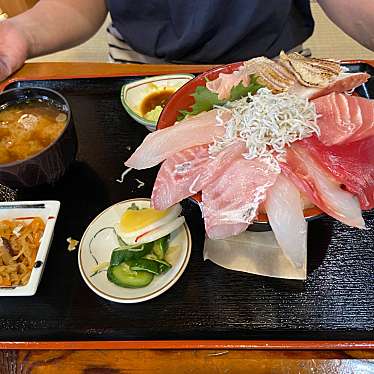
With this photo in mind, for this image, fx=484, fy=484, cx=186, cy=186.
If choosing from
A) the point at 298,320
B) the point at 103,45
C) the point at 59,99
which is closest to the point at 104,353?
the point at 298,320

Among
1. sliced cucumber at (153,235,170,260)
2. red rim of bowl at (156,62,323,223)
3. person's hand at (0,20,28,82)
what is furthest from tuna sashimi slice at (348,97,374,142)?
person's hand at (0,20,28,82)

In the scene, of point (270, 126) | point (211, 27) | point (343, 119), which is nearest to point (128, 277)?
point (270, 126)

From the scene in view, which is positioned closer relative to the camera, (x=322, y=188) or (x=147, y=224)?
(x=322, y=188)

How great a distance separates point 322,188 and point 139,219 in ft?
1.25

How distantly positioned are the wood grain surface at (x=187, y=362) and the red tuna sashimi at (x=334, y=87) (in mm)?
508

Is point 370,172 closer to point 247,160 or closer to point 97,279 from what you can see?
→ point 247,160

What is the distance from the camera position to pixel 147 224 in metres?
1.01

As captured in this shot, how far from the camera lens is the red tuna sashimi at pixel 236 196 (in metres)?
0.87

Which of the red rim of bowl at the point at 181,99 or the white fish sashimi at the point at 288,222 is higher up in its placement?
the red rim of bowl at the point at 181,99

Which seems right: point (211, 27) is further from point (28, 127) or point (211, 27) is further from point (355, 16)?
point (28, 127)

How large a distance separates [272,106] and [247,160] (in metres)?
0.12

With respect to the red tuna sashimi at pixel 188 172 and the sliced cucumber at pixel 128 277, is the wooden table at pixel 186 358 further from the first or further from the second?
the red tuna sashimi at pixel 188 172

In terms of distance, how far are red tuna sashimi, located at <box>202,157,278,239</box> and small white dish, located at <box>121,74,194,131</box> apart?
0.50m

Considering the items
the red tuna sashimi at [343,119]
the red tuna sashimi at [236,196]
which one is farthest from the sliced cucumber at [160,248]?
the red tuna sashimi at [343,119]
